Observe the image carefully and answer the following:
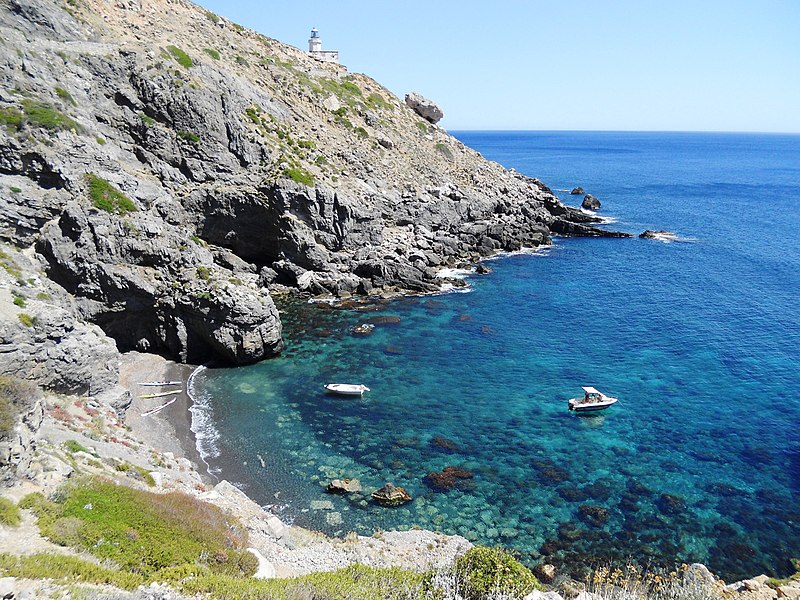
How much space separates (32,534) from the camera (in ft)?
56.2

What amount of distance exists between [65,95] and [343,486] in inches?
1959

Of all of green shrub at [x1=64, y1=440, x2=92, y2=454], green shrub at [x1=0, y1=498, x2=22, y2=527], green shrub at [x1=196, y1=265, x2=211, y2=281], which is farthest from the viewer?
green shrub at [x1=196, y1=265, x2=211, y2=281]

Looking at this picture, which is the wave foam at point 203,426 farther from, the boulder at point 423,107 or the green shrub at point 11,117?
the boulder at point 423,107

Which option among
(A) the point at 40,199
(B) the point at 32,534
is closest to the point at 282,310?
(A) the point at 40,199

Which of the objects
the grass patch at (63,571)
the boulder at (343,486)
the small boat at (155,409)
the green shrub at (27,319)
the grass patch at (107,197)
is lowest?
the boulder at (343,486)

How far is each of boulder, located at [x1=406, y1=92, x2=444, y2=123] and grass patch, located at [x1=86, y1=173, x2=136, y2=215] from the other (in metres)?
71.5

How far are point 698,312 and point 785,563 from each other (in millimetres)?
39308

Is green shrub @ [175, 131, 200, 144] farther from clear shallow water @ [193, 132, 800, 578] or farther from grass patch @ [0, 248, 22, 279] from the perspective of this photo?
grass patch @ [0, 248, 22, 279]

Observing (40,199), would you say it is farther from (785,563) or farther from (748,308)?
(748,308)

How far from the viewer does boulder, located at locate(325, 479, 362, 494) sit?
105 ft

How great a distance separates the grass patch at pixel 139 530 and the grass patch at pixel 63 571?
1003 millimetres

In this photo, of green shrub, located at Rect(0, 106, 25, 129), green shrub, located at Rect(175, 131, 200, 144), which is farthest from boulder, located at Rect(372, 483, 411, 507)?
green shrub, located at Rect(175, 131, 200, 144)

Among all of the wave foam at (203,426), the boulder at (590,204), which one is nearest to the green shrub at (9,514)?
the wave foam at (203,426)

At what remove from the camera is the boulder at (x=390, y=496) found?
102 feet
